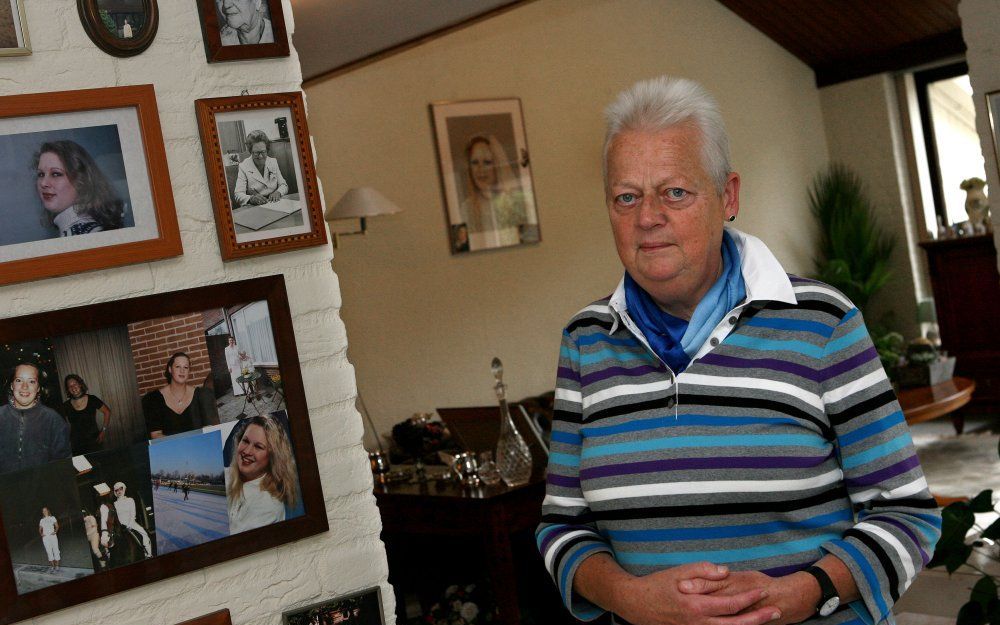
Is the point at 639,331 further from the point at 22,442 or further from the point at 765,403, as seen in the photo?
the point at 22,442

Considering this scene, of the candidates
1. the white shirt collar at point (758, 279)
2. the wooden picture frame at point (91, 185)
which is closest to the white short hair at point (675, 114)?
the white shirt collar at point (758, 279)

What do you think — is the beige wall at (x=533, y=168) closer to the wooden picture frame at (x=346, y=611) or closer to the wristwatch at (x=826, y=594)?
the wooden picture frame at (x=346, y=611)

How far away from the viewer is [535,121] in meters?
7.11

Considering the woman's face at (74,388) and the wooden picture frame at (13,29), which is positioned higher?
the wooden picture frame at (13,29)

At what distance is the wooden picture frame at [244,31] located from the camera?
1682mm

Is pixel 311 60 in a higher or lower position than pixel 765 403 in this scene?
higher

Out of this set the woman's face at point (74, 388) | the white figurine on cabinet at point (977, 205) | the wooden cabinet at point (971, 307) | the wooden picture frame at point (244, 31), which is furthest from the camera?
the white figurine on cabinet at point (977, 205)

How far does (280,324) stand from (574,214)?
18.8 feet

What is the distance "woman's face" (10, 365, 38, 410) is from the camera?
5.02ft

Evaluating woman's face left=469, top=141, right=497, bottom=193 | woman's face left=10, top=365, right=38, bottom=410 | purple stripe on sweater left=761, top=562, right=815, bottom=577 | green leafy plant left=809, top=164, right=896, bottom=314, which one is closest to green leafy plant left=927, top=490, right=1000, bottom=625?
purple stripe on sweater left=761, top=562, right=815, bottom=577

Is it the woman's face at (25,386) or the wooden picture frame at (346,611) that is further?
the wooden picture frame at (346,611)

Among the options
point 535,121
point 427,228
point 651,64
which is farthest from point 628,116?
point 651,64

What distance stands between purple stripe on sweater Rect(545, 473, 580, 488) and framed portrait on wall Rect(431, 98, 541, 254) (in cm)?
483

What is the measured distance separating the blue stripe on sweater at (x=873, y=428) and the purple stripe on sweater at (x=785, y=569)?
0.65 feet
